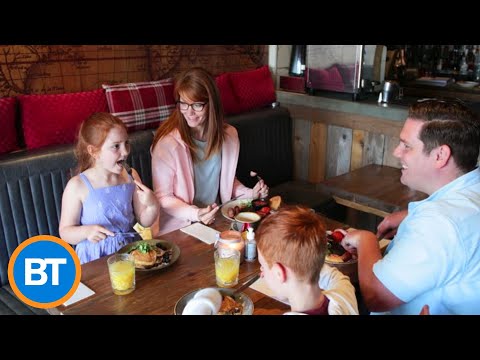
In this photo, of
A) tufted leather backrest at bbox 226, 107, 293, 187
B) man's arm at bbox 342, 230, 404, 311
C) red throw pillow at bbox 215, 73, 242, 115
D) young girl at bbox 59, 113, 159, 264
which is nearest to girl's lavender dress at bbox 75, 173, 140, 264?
young girl at bbox 59, 113, 159, 264

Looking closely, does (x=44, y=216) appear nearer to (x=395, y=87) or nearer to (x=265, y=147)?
(x=265, y=147)

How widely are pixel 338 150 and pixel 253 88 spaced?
2.88 feet

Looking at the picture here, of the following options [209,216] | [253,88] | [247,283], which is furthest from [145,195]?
[253,88]

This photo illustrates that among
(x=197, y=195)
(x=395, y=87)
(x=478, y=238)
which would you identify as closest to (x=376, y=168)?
(x=395, y=87)

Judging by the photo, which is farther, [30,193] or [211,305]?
[30,193]

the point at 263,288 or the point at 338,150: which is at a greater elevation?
the point at 263,288

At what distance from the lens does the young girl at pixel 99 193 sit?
204 cm

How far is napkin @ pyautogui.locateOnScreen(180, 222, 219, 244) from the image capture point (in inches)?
76.4

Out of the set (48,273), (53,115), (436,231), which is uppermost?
(53,115)

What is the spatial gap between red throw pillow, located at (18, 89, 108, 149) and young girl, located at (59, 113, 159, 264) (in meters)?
0.61

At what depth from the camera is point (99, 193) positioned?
209 centimetres

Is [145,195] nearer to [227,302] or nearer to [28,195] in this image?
[28,195]

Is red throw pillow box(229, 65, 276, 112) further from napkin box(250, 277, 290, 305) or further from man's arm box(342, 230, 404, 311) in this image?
napkin box(250, 277, 290, 305)
